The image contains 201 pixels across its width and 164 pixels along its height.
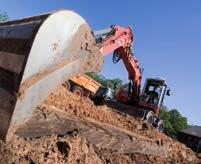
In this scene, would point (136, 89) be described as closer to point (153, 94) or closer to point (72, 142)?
point (153, 94)

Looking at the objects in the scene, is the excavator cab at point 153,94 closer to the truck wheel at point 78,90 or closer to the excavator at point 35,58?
the truck wheel at point 78,90

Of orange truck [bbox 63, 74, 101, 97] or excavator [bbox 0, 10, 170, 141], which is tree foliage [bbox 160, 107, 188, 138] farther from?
excavator [bbox 0, 10, 170, 141]

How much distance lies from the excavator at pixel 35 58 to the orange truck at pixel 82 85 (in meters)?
13.0

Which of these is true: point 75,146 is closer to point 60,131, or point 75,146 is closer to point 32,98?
point 60,131

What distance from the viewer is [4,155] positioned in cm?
354

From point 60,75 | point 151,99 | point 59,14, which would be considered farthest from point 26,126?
point 151,99

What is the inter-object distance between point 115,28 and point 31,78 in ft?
28.7

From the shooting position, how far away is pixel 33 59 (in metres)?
3.19

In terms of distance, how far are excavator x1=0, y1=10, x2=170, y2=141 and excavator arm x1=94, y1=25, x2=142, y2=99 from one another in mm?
5399

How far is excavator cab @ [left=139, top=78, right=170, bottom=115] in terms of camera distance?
47.5 ft

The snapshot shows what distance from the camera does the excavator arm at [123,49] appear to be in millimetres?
11067

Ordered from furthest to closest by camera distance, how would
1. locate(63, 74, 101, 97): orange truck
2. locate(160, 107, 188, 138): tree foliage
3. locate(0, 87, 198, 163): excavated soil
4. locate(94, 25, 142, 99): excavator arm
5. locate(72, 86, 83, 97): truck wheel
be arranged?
locate(160, 107, 188, 138): tree foliage, locate(63, 74, 101, 97): orange truck, locate(72, 86, 83, 97): truck wheel, locate(94, 25, 142, 99): excavator arm, locate(0, 87, 198, 163): excavated soil

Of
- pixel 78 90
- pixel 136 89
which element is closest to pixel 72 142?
pixel 136 89

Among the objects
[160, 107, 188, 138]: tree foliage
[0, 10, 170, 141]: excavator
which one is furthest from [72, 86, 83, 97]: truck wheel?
[160, 107, 188, 138]: tree foliage
